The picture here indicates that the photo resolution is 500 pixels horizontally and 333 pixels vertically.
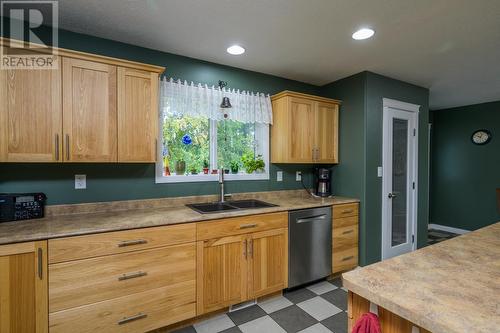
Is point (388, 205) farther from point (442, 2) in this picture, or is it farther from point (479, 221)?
point (479, 221)

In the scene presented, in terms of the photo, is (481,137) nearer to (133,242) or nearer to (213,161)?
(213,161)

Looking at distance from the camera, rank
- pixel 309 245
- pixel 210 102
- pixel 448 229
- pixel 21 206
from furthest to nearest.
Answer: pixel 448 229, pixel 210 102, pixel 309 245, pixel 21 206

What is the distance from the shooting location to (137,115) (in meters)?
2.09

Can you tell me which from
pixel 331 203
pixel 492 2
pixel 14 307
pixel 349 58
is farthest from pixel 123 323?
pixel 492 2

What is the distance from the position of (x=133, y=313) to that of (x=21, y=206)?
1.12 metres

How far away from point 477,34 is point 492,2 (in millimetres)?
528

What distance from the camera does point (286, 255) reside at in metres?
2.45

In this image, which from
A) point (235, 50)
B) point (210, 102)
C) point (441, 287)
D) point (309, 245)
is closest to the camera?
point (441, 287)

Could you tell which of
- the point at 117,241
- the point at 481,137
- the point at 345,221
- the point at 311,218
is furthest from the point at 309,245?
the point at 481,137

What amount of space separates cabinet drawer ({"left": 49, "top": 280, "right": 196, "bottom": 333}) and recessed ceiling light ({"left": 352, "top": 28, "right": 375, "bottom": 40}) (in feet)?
8.20

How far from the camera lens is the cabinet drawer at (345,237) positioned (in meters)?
2.80

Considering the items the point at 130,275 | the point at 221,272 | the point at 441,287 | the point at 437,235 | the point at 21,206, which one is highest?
the point at 21,206

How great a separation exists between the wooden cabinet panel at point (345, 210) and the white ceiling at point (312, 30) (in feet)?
5.32

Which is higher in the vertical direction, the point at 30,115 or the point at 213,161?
the point at 30,115
